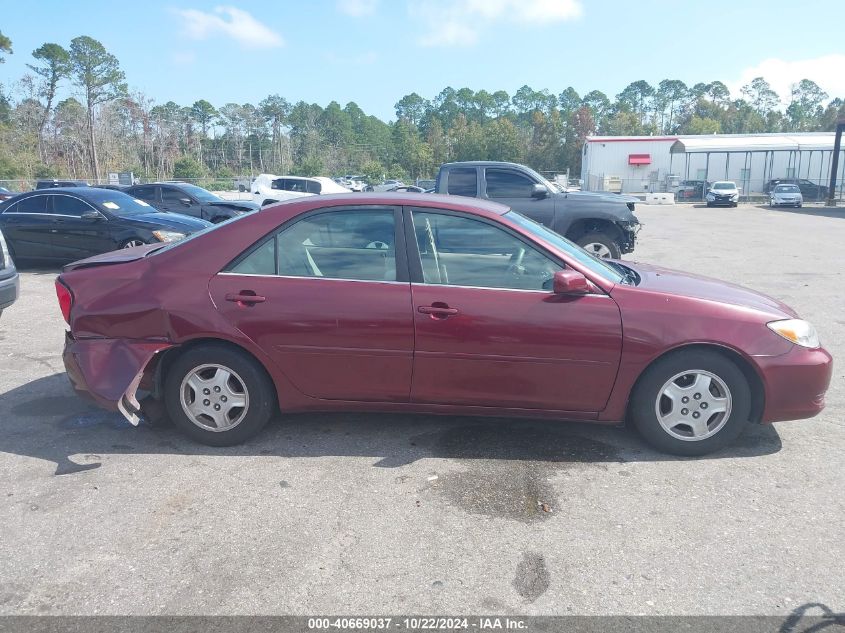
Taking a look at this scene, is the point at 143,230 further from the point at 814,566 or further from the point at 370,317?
the point at 814,566

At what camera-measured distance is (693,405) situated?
13.4ft

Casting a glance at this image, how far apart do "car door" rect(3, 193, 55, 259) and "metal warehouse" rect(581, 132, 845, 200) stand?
153 ft

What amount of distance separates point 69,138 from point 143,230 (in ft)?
170

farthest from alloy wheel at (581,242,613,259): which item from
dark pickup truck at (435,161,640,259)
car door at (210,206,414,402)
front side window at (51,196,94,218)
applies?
front side window at (51,196,94,218)

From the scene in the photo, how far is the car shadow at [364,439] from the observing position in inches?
164

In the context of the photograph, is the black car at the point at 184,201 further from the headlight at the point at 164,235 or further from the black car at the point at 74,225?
the headlight at the point at 164,235

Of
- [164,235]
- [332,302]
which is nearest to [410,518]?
[332,302]

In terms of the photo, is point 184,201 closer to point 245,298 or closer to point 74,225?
point 74,225

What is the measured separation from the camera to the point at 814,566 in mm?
3008

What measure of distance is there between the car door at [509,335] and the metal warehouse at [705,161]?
49744mm

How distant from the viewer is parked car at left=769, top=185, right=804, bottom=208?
3803 centimetres

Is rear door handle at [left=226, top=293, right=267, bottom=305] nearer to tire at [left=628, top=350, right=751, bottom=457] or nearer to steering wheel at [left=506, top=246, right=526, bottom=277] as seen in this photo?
steering wheel at [left=506, top=246, right=526, bottom=277]

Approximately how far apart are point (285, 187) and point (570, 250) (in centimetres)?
2195

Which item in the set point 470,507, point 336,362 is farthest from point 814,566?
point 336,362
